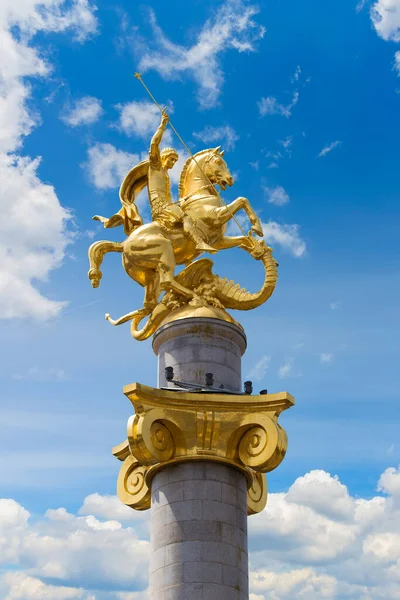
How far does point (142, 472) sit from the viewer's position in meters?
28.7

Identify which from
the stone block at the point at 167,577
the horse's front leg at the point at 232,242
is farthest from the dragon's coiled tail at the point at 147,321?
the stone block at the point at 167,577

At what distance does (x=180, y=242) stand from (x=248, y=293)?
2.94 m

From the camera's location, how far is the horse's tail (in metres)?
32.7

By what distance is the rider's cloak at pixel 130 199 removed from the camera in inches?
1291

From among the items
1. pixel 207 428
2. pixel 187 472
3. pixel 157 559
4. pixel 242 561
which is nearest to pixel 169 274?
pixel 207 428

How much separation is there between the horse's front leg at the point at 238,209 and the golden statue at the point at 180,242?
0.11 feet

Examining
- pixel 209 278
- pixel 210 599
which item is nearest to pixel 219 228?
pixel 209 278

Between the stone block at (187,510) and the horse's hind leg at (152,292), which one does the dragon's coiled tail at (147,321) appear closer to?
the horse's hind leg at (152,292)

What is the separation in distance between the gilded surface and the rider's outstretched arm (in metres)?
9.67

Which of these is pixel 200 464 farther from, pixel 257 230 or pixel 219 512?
pixel 257 230

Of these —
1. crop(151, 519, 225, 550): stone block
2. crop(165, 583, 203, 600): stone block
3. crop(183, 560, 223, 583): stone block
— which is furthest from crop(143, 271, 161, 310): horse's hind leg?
crop(165, 583, 203, 600): stone block

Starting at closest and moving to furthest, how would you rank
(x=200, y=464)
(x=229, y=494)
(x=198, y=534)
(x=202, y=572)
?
1. (x=202, y=572)
2. (x=198, y=534)
3. (x=229, y=494)
4. (x=200, y=464)

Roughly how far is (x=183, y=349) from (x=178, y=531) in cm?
579

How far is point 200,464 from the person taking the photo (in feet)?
86.4
